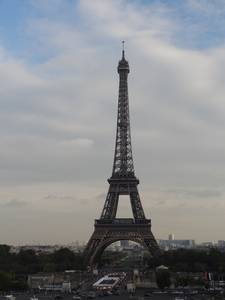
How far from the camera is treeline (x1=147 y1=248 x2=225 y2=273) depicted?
8856cm

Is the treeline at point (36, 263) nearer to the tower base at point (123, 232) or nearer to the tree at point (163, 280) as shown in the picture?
the tower base at point (123, 232)

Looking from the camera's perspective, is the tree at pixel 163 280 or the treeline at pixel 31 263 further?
the treeline at pixel 31 263

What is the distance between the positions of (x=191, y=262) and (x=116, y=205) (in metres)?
13.8

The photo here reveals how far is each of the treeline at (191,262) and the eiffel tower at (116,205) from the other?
7.51ft

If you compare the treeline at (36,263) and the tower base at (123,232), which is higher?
the tower base at (123,232)

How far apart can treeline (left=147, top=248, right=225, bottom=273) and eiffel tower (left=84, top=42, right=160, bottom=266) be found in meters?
2.29

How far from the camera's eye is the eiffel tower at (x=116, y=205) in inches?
3499

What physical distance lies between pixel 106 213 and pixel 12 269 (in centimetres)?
1503

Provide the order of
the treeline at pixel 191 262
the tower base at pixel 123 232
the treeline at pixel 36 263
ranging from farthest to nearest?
the treeline at pixel 36 263
the treeline at pixel 191 262
the tower base at pixel 123 232

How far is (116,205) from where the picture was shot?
90.9 metres

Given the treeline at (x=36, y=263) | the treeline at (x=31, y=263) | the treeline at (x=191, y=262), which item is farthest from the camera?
the treeline at (x=36, y=263)

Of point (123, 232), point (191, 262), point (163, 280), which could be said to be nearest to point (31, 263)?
point (123, 232)

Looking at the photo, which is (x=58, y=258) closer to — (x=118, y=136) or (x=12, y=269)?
(x=12, y=269)

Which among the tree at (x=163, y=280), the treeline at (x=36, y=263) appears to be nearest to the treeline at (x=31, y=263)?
the treeline at (x=36, y=263)
